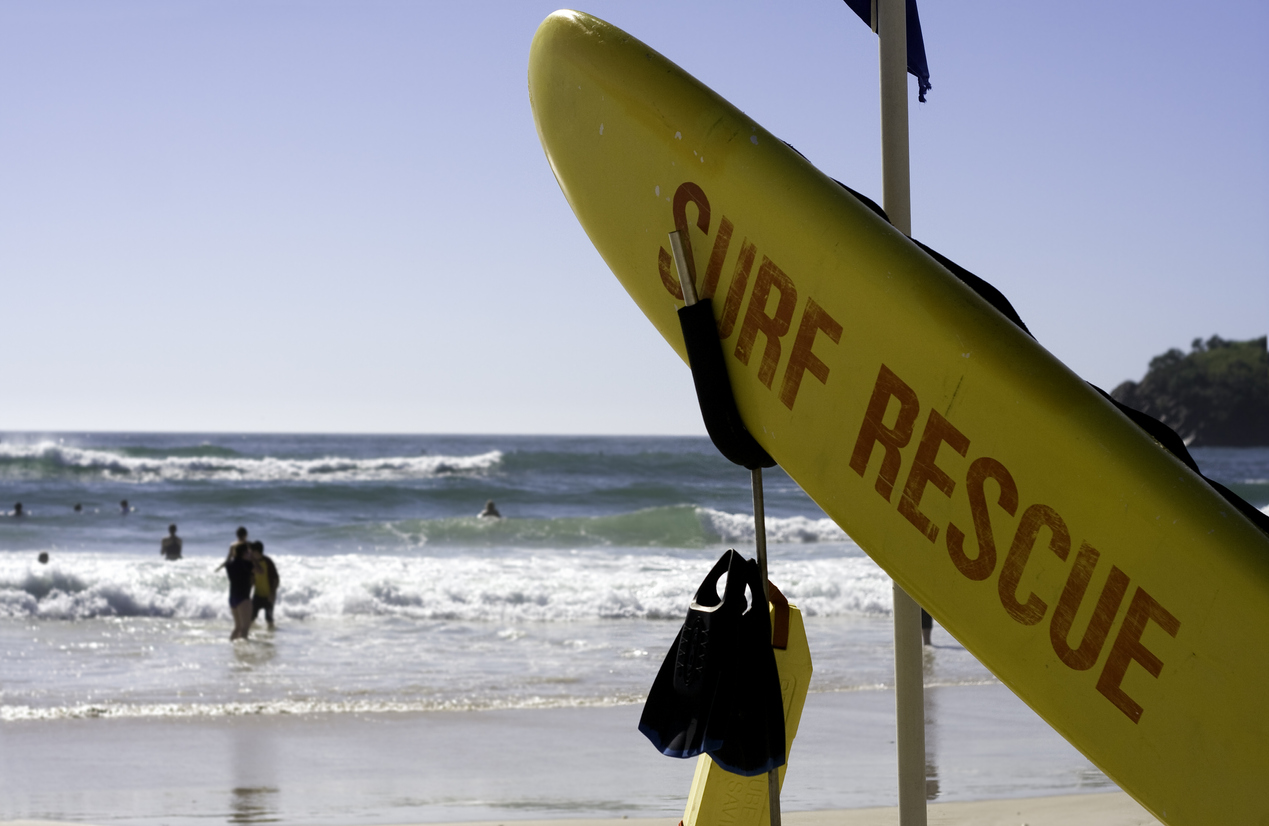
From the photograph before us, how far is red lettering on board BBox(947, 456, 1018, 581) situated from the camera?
6.10 ft

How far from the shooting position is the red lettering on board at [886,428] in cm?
194

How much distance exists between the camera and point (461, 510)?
2694cm

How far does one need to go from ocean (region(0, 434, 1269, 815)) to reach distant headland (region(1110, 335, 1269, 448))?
1686 inches

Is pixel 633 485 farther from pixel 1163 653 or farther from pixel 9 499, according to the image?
pixel 1163 653

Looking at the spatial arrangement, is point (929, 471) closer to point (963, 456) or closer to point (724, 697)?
point (963, 456)

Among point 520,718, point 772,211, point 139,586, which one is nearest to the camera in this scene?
point 772,211

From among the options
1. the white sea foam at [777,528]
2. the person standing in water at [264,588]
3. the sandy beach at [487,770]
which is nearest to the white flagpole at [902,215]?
the sandy beach at [487,770]

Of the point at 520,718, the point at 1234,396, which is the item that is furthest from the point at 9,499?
the point at 1234,396

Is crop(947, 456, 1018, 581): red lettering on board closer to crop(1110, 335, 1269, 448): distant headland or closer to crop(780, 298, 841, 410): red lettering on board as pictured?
crop(780, 298, 841, 410): red lettering on board

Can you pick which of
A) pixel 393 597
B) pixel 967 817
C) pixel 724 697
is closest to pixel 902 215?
pixel 724 697

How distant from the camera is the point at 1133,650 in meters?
1.78

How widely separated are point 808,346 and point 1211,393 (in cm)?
6996

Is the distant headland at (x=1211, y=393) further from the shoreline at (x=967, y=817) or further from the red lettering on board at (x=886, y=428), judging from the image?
the red lettering on board at (x=886, y=428)

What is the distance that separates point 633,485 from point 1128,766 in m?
29.0
